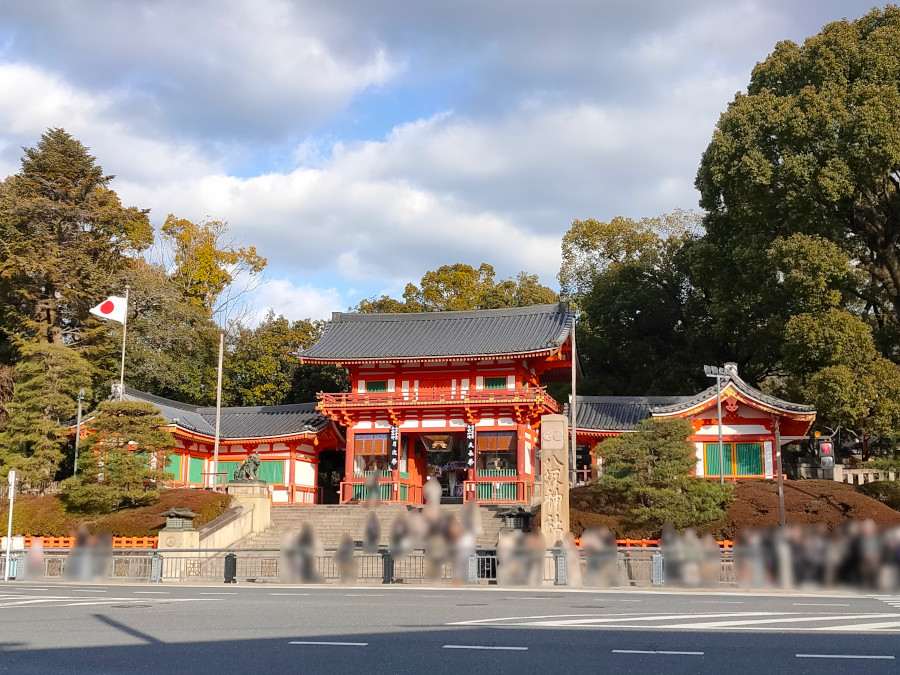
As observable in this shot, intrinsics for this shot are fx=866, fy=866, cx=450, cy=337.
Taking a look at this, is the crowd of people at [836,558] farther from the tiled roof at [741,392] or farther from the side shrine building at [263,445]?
the side shrine building at [263,445]

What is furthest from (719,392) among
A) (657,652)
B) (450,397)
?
(657,652)

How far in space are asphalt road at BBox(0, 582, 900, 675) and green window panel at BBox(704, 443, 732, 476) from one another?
1900 centimetres

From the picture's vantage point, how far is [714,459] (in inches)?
1471

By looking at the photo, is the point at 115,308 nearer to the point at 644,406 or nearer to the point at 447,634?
the point at 644,406

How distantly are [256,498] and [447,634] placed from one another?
74.7 feet

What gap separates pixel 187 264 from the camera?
56281 mm

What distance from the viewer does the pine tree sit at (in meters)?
32.6

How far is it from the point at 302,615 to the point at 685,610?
6.61 metres

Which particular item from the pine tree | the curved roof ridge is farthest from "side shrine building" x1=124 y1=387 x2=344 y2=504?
the pine tree

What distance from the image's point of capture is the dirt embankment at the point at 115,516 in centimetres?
3111

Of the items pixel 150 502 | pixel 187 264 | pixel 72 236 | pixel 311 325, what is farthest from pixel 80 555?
pixel 187 264

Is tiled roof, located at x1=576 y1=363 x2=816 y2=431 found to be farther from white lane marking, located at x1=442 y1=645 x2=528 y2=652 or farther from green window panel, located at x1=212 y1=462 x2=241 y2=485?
white lane marking, located at x1=442 y1=645 x2=528 y2=652

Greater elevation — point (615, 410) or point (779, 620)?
point (615, 410)

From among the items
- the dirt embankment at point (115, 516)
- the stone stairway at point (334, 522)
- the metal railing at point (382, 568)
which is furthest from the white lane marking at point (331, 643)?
the dirt embankment at point (115, 516)
